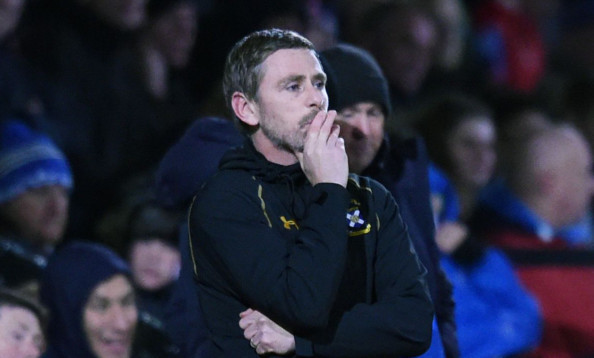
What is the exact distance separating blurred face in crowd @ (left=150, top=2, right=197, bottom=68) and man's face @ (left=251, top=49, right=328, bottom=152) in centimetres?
363

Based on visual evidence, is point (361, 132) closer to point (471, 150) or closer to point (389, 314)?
point (389, 314)

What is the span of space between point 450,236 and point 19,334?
6.37 ft

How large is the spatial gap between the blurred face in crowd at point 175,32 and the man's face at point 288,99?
3630 mm

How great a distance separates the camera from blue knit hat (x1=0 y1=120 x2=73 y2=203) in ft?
16.2

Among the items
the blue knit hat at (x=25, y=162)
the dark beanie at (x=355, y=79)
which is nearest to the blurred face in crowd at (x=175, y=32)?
the blue knit hat at (x=25, y=162)

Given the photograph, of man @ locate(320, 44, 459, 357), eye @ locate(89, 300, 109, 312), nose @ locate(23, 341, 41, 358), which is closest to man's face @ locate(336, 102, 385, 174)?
man @ locate(320, 44, 459, 357)

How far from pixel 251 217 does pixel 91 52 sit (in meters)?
3.32

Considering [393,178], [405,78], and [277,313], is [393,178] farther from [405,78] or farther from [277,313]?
[405,78]

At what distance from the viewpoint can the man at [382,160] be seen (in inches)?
133

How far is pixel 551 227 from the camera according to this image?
5961 mm

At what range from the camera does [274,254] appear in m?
2.61

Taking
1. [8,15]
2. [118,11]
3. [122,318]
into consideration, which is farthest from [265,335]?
[118,11]

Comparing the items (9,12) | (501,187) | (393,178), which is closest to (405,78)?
(501,187)

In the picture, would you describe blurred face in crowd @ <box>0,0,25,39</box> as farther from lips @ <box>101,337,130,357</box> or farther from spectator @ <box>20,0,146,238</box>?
lips @ <box>101,337,130,357</box>
